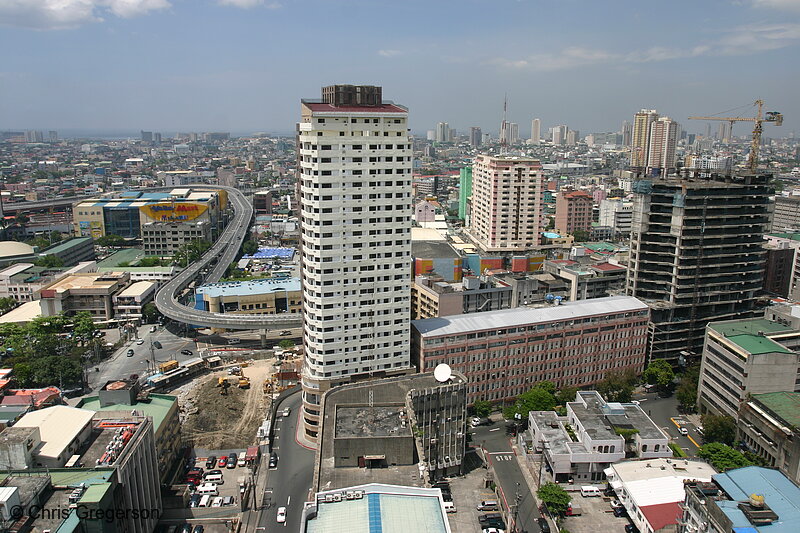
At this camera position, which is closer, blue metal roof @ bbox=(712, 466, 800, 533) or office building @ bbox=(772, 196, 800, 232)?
blue metal roof @ bbox=(712, 466, 800, 533)

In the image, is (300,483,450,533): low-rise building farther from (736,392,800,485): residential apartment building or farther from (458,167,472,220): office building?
(458,167,472,220): office building

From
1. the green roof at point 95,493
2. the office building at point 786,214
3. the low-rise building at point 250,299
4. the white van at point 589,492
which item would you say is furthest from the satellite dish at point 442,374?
the office building at point 786,214

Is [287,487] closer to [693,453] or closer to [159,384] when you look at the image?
[159,384]

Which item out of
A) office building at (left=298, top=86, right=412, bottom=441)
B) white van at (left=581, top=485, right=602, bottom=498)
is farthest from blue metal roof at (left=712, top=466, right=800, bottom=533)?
office building at (left=298, top=86, right=412, bottom=441)

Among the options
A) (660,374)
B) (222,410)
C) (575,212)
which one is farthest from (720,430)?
(575,212)

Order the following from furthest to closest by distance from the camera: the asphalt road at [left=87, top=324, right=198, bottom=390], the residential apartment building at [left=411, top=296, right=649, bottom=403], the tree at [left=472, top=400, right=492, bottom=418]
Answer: the asphalt road at [left=87, top=324, right=198, bottom=390], the residential apartment building at [left=411, top=296, right=649, bottom=403], the tree at [left=472, top=400, right=492, bottom=418]

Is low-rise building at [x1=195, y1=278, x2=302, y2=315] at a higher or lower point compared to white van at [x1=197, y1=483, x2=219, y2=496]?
higher
